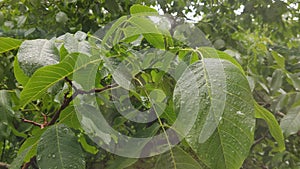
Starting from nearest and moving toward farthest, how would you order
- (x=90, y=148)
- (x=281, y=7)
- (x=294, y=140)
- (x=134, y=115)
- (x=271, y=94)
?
(x=134, y=115)
(x=90, y=148)
(x=271, y=94)
(x=281, y=7)
(x=294, y=140)

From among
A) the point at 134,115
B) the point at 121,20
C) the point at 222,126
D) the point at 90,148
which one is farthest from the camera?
the point at 90,148

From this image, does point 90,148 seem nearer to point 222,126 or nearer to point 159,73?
point 159,73

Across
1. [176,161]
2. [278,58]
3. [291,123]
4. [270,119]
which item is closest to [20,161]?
[176,161]

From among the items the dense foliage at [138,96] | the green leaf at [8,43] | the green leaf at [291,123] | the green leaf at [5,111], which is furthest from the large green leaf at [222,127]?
the green leaf at [291,123]

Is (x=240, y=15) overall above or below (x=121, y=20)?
below

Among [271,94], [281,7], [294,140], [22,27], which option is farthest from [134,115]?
[294,140]

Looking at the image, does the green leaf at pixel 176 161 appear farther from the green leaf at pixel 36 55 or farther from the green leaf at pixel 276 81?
the green leaf at pixel 276 81

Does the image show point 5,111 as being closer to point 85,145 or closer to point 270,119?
point 85,145
